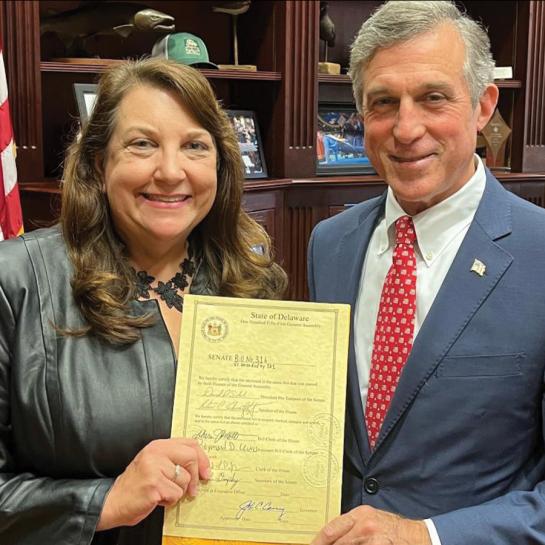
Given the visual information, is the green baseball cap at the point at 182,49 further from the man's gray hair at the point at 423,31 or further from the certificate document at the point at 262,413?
the certificate document at the point at 262,413

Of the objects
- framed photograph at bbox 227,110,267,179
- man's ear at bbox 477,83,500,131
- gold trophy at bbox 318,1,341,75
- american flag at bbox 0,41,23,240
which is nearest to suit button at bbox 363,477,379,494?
man's ear at bbox 477,83,500,131

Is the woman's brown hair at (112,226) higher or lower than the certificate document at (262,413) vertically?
higher

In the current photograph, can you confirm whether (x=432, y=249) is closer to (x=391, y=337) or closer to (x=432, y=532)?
(x=391, y=337)

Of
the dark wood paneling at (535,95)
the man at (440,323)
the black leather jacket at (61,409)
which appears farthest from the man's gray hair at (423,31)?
the dark wood paneling at (535,95)

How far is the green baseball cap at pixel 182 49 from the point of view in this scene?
10.8ft

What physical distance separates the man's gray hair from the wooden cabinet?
72.9 inches

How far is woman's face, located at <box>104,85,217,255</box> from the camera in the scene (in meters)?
1.49

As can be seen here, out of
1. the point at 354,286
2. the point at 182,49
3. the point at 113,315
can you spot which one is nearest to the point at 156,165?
the point at 113,315

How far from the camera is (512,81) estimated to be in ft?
14.1

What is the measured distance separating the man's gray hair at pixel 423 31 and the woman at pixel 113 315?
307 millimetres

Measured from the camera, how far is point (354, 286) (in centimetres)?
154

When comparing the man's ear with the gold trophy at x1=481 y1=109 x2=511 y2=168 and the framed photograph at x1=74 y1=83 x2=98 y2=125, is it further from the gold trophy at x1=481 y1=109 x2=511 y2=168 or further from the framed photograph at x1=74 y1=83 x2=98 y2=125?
the gold trophy at x1=481 y1=109 x2=511 y2=168

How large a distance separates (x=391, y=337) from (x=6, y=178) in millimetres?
1819

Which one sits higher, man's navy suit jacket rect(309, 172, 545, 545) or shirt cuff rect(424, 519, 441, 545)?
man's navy suit jacket rect(309, 172, 545, 545)
